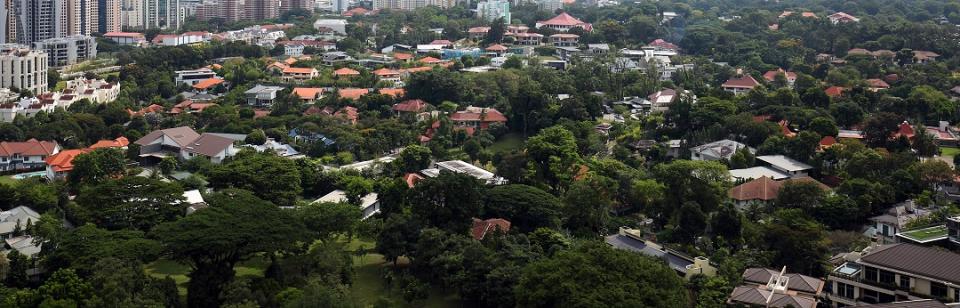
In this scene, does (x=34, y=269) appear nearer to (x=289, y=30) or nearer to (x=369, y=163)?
(x=369, y=163)

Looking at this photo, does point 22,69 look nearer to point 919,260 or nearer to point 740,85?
point 740,85

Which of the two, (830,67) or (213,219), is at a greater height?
(830,67)

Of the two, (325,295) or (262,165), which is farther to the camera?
(262,165)

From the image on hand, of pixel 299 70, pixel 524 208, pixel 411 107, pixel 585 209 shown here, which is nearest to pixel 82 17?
pixel 299 70

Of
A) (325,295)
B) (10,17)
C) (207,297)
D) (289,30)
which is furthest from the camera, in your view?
(289,30)

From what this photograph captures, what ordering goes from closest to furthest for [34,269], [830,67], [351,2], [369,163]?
[34,269], [369,163], [830,67], [351,2]

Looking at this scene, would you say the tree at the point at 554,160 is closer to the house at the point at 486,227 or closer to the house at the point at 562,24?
the house at the point at 486,227

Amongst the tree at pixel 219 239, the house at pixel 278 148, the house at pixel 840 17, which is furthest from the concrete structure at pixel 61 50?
the house at pixel 840 17

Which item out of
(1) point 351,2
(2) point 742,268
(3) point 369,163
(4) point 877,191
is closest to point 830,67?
(4) point 877,191
